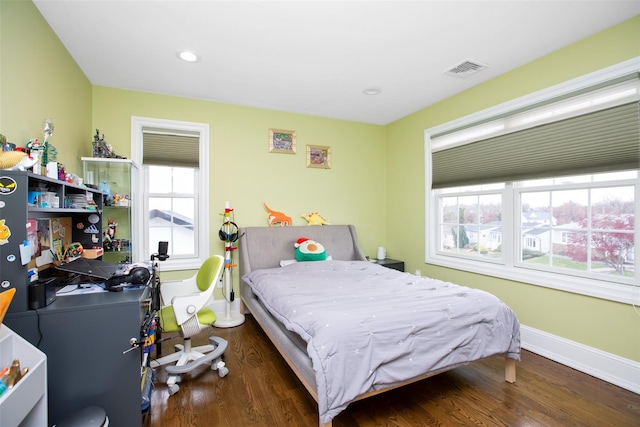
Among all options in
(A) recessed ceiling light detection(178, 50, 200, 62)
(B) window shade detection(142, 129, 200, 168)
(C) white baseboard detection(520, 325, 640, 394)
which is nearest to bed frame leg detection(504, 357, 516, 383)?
(C) white baseboard detection(520, 325, 640, 394)

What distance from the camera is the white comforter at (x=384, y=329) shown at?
1577 mm

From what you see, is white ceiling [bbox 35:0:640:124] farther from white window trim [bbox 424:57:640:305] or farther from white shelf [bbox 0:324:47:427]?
white shelf [bbox 0:324:47:427]

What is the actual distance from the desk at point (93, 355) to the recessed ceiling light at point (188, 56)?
6.76 feet

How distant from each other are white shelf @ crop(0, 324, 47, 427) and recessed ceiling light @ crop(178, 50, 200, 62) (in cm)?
227

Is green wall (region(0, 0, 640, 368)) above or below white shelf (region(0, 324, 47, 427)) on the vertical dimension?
above

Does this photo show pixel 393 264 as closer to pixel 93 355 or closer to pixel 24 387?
pixel 93 355

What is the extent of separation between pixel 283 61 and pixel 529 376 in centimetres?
334

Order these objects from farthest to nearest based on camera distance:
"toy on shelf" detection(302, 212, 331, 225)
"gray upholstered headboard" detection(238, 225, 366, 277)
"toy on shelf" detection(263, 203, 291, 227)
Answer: "toy on shelf" detection(302, 212, 331, 225) < "toy on shelf" detection(263, 203, 291, 227) < "gray upholstered headboard" detection(238, 225, 366, 277)

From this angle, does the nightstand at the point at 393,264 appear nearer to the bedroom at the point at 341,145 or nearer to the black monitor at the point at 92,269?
the bedroom at the point at 341,145

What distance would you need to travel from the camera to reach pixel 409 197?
4145 millimetres

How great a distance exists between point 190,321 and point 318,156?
276 cm

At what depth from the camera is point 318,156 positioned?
4.20 metres

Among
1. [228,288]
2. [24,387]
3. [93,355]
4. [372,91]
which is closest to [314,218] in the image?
[228,288]

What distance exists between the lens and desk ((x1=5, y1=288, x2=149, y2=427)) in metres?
1.43
